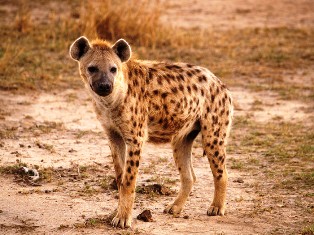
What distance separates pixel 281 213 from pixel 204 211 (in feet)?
1.72

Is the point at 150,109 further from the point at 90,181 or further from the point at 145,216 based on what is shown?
the point at 90,181

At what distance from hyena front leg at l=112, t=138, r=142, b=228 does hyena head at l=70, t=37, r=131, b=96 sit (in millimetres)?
412

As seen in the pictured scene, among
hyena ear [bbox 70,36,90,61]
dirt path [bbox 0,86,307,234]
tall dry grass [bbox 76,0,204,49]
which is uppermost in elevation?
hyena ear [bbox 70,36,90,61]

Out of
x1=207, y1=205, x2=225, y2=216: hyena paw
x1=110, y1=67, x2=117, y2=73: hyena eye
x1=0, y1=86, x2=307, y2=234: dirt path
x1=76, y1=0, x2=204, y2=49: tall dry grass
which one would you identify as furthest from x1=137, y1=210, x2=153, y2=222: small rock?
x1=76, y1=0, x2=204, y2=49: tall dry grass

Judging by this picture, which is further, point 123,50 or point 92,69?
point 123,50

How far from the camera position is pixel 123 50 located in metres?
4.49

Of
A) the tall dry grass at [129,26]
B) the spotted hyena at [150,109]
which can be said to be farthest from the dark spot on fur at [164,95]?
the tall dry grass at [129,26]

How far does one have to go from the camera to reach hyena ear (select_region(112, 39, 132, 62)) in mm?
4473

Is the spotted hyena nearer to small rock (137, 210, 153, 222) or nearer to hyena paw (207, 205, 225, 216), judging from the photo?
hyena paw (207, 205, 225, 216)

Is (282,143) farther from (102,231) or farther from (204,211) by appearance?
(102,231)

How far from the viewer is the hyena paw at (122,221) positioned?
14.3 ft

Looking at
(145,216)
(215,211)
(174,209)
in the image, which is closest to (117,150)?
(145,216)

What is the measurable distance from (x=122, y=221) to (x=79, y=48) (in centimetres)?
112

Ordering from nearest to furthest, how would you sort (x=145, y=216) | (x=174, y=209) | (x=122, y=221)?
(x=122, y=221) < (x=145, y=216) < (x=174, y=209)
